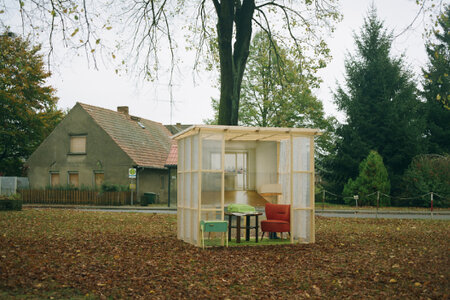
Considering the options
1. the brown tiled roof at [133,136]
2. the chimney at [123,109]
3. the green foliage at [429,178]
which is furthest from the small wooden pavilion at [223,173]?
the chimney at [123,109]

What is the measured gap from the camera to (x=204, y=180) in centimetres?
1271

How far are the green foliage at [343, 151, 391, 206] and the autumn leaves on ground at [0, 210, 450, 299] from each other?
1670 cm

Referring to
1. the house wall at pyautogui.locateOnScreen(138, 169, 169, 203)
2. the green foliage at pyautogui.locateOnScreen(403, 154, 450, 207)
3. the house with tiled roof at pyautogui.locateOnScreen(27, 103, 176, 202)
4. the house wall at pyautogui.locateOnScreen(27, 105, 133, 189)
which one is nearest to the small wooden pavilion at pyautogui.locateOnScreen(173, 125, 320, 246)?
the green foliage at pyautogui.locateOnScreen(403, 154, 450, 207)

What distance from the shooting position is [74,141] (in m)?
38.0

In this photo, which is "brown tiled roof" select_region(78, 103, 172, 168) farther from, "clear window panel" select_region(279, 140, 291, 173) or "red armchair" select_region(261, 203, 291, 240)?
"red armchair" select_region(261, 203, 291, 240)

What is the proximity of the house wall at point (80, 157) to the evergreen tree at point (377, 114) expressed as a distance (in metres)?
15.3

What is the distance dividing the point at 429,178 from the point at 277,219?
19821mm

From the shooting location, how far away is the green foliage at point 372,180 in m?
31.3

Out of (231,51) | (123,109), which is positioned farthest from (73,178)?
(231,51)

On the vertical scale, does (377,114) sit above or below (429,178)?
above

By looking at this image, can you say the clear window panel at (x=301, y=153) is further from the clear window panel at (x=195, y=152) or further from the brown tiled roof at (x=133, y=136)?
the brown tiled roof at (x=133, y=136)

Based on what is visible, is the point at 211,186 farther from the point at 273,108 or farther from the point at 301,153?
the point at 273,108

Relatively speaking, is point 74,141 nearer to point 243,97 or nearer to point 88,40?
point 243,97

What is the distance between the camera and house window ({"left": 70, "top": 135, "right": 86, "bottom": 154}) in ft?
124
